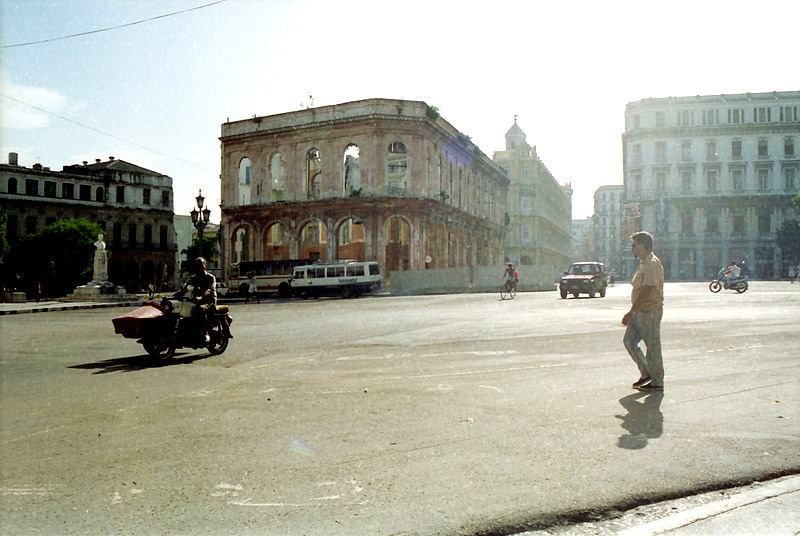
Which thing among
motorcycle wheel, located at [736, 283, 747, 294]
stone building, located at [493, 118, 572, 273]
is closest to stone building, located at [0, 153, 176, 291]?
stone building, located at [493, 118, 572, 273]

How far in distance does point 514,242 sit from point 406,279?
45.7m

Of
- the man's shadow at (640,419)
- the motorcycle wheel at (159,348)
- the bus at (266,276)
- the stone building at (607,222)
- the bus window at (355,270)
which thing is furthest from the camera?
the stone building at (607,222)

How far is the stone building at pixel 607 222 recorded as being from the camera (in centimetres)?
15000

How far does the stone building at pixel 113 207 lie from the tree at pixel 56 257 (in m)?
4.81

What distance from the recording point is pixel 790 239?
71812 mm

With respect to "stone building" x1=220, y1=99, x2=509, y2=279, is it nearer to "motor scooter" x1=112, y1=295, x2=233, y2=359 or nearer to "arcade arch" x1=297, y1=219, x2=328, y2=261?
"arcade arch" x1=297, y1=219, x2=328, y2=261

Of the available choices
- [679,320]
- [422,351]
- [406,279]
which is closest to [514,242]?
[406,279]

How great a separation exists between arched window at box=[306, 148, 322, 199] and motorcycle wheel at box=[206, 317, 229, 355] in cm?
3832

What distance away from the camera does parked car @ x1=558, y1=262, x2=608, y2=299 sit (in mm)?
30344

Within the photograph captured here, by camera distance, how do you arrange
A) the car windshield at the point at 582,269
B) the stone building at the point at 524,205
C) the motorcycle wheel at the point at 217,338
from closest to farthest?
the motorcycle wheel at the point at 217,338 → the car windshield at the point at 582,269 → the stone building at the point at 524,205

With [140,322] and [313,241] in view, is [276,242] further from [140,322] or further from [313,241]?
[140,322]

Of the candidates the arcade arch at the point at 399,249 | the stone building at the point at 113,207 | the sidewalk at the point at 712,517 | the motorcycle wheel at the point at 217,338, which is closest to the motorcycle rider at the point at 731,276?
the arcade arch at the point at 399,249

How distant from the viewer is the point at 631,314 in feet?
23.6

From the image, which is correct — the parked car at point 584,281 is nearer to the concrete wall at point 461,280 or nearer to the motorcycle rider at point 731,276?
the motorcycle rider at point 731,276
